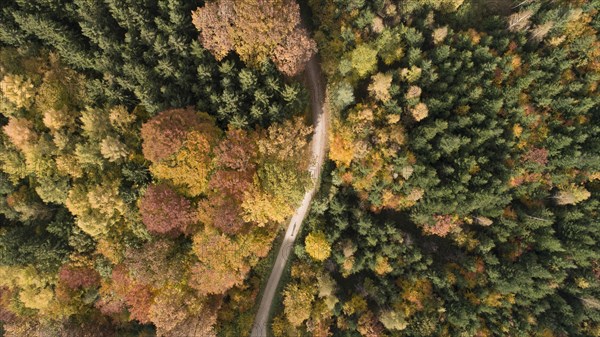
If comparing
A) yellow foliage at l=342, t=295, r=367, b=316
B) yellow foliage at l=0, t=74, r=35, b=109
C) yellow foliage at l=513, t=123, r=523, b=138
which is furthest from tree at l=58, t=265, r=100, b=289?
yellow foliage at l=513, t=123, r=523, b=138

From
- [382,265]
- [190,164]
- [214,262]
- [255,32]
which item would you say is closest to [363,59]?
[255,32]

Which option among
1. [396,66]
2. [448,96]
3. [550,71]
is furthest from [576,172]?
[396,66]

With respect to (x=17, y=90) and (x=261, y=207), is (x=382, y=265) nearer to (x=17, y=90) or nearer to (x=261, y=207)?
(x=261, y=207)

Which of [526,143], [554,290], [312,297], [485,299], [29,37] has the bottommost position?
[312,297]

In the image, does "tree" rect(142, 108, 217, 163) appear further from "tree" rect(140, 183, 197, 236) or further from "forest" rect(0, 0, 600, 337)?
"tree" rect(140, 183, 197, 236)

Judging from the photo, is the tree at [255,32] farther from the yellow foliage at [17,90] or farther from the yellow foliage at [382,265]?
the yellow foliage at [382,265]

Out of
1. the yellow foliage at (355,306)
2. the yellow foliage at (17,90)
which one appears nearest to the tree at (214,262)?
the yellow foliage at (355,306)

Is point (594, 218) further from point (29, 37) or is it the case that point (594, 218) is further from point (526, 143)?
point (29, 37)
